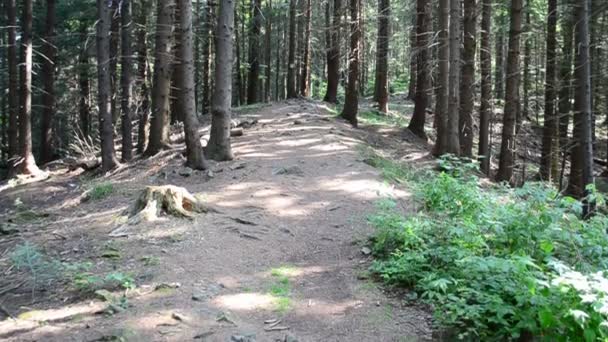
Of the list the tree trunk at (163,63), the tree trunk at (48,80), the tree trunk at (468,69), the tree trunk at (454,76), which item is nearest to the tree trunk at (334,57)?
the tree trunk at (468,69)

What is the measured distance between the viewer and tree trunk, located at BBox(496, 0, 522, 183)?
13.9m

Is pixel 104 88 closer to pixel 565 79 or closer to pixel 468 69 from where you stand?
pixel 468 69

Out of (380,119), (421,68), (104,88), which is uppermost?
(421,68)

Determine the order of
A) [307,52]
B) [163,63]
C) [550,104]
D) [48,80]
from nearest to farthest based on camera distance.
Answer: [163,63]
[550,104]
[48,80]
[307,52]

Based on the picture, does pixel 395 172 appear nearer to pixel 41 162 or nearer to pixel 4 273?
pixel 4 273

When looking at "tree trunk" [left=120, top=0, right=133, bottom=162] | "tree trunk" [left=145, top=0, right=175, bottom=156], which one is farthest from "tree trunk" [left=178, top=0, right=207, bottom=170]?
"tree trunk" [left=120, top=0, right=133, bottom=162]

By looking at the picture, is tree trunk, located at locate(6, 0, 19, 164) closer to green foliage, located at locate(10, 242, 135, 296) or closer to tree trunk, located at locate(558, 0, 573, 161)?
green foliage, located at locate(10, 242, 135, 296)

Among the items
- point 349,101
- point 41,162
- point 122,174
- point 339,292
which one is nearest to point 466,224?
point 339,292

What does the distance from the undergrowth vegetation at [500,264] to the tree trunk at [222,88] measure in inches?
Answer: 217

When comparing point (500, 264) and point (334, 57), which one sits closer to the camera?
point (500, 264)

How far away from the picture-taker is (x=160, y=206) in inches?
329

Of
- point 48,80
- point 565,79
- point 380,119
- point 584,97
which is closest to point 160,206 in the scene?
point 584,97

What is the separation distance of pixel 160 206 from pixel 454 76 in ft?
29.7

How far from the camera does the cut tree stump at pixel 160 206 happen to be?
8.23 m
